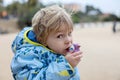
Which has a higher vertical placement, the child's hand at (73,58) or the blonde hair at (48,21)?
the blonde hair at (48,21)

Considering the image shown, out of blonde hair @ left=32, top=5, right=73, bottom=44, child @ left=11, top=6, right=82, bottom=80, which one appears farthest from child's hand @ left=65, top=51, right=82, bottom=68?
blonde hair @ left=32, top=5, right=73, bottom=44

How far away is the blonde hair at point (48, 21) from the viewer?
2.10 m

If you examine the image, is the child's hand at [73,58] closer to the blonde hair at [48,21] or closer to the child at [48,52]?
the child at [48,52]

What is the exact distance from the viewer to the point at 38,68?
2.06 meters

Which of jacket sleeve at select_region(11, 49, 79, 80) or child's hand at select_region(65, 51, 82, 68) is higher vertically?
child's hand at select_region(65, 51, 82, 68)

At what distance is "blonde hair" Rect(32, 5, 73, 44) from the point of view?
2102mm

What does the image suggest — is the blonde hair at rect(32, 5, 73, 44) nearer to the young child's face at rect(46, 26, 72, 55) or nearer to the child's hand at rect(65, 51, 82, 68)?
the young child's face at rect(46, 26, 72, 55)

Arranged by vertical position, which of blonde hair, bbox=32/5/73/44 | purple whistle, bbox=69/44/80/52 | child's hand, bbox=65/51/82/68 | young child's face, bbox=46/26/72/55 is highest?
blonde hair, bbox=32/5/73/44

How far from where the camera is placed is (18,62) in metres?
2.11

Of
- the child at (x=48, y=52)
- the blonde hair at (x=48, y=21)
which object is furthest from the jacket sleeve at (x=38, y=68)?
the blonde hair at (x=48, y=21)

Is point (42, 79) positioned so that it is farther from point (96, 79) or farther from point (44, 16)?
point (96, 79)

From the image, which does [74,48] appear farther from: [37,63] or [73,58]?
[37,63]

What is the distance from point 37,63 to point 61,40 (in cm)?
19

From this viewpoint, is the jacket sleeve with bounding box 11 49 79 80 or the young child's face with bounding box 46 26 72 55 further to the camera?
the young child's face with bounding box 46 26 72 55
